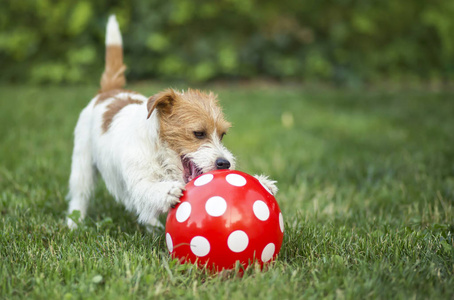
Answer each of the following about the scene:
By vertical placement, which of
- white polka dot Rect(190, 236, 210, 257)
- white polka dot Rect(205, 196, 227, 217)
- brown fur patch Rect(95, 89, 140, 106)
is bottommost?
white polka dot Rect(190, 236, 210, 257)

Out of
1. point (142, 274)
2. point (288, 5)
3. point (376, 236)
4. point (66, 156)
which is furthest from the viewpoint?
point (288, 5)

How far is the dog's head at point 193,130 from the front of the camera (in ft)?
9.45

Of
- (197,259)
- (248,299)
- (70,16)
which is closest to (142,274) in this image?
(197,259)

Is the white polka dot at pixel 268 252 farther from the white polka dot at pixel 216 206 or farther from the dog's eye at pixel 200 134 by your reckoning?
the dog's eye at pixel 200 134

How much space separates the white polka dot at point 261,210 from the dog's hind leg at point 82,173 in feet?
5.57

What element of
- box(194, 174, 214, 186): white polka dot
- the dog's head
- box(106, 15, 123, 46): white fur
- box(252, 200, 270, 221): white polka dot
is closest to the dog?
the dog's head

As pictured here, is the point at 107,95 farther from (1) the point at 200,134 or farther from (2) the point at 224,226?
(2) the point at 224,226

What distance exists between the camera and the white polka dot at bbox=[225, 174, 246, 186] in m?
2.50

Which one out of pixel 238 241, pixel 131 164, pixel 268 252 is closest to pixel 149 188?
pixel 131 164

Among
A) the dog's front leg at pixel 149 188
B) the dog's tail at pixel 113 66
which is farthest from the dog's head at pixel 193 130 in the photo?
the dog's tail at pixel 113 66

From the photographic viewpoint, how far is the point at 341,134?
6777 mm

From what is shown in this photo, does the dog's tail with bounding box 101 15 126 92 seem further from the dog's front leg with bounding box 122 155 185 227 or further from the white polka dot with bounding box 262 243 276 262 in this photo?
the white polka dot with bounding box 262 243 276 262

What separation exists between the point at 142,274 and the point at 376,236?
155 cm

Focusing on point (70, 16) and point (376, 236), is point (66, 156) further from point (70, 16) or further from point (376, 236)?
point (70, 16)
